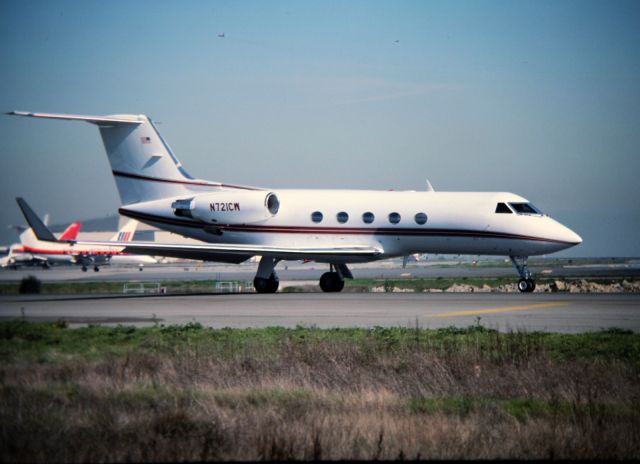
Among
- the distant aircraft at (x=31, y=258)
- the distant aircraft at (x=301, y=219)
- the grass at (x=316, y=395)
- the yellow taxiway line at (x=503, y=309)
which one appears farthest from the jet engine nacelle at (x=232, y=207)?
the distant aircraft at (x=31, y=258)

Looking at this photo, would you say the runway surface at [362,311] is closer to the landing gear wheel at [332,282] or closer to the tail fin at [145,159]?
the landing gear wheel at [332,282]

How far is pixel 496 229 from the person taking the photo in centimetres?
3170

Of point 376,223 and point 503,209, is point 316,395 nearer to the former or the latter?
point 503,209

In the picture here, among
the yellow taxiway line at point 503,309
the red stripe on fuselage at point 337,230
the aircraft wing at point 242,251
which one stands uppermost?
the red stripe on fuselage at point 337,230

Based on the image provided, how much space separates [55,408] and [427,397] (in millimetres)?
4597

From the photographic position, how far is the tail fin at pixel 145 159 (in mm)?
35500

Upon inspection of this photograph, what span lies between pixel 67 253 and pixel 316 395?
284 feet

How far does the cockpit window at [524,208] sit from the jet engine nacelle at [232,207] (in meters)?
8.86

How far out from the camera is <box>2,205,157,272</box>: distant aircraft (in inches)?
3415

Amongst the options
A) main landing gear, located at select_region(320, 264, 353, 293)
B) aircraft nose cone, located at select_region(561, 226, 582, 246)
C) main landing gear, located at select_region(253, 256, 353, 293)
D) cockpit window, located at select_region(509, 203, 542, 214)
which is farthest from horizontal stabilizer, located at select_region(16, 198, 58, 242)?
aircraft nose cone, located at select_region(561, 226, 582, 246)

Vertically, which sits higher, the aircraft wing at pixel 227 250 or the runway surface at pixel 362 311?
the aircraft wing at pixel 227 250

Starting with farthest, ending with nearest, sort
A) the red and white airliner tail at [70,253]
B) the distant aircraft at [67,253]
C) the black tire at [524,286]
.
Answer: the distant aircraft at [67,253] → the red and white airliner tail at [70,253] → the black tire at [524,286]

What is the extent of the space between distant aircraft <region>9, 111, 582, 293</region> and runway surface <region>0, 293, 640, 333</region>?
3422mm

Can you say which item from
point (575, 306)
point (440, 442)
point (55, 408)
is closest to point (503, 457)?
point (440, 442)
